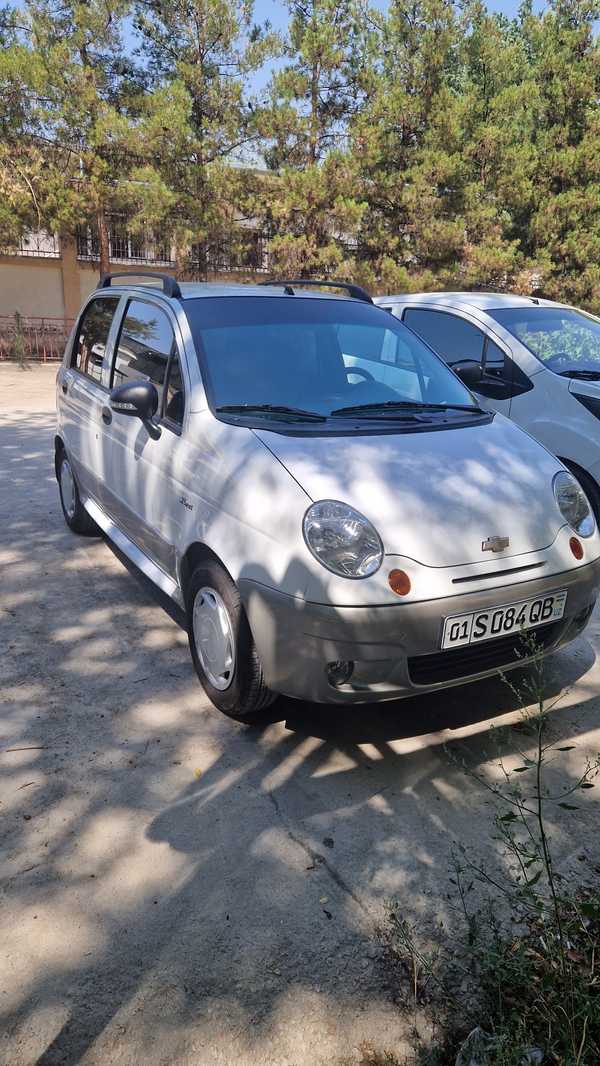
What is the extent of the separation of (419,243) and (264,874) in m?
20.8

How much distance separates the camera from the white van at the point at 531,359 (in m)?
5.21

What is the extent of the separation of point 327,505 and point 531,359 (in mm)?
3410

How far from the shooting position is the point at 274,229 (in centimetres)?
2117

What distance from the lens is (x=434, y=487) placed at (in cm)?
298

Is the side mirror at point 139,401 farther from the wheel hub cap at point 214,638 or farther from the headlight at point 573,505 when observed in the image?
the headlight at point 573,505

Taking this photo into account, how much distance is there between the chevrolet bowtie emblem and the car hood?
0.02 m

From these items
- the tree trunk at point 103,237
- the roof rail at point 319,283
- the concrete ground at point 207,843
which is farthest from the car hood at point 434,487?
the tree trunk at point 103,237

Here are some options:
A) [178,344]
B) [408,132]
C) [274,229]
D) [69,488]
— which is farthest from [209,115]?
[178,344]

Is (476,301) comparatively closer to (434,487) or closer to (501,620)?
(434,487)

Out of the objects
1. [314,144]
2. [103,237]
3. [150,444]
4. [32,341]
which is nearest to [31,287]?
[103,237]

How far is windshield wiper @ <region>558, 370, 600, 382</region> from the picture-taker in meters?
5.34

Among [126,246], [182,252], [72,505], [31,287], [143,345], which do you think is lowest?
[72,505]

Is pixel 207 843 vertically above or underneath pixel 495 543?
underneath

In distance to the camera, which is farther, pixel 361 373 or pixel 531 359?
pixel 531 359
